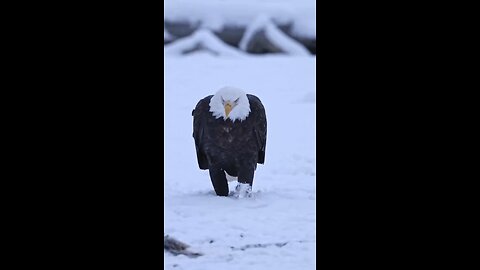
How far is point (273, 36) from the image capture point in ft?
7.84

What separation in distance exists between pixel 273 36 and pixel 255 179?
1.64ft

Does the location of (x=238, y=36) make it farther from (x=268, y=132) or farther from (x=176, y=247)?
(x=176, y=247)

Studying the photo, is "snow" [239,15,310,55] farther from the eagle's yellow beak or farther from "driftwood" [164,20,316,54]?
the eagle's yellow beak

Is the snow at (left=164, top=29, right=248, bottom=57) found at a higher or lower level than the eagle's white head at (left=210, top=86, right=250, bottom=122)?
higher

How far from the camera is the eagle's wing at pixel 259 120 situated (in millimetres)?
2161

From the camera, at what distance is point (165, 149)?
210 cm

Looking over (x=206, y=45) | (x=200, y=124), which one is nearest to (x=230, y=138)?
(x=200, y=124)

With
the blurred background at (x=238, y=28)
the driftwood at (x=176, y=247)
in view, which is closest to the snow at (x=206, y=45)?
the blurred background at (x=238, y=28)

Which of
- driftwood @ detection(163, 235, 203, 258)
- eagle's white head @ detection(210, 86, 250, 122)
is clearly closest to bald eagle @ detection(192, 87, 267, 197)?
eagle's white head @ detection(210, 86, 250, 122)

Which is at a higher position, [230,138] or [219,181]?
[230,138]

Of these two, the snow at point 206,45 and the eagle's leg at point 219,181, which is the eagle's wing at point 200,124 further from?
the snow at point 206,45

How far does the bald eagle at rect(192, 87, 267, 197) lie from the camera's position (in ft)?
7.06
